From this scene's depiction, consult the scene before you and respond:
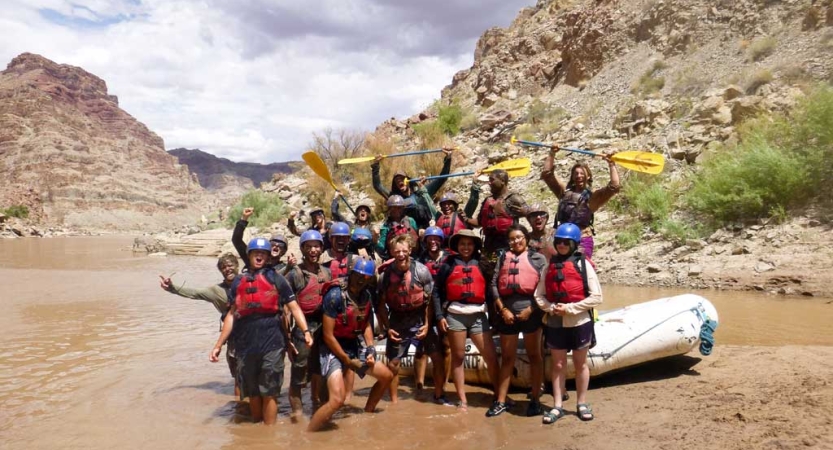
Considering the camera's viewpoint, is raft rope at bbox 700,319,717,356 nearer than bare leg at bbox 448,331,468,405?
No

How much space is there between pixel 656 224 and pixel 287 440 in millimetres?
10771

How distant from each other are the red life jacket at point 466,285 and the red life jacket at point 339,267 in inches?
39.2

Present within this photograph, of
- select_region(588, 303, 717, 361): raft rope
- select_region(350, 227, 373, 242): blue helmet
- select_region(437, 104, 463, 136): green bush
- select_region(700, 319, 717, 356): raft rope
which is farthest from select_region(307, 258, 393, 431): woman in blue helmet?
select_region(437, 104, 463, 136): green bush

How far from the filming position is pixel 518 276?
463 cm

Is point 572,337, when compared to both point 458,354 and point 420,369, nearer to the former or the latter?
point 458,354

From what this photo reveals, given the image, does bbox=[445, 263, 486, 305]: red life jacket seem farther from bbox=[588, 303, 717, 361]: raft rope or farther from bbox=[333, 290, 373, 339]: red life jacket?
bbox=[588, 303, 717, 361]: raft rope

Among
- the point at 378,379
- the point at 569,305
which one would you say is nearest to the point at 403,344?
the point at 378,379

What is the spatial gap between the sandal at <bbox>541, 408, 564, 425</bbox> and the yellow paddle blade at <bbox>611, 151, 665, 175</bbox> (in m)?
3.17

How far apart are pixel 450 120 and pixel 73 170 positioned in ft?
336

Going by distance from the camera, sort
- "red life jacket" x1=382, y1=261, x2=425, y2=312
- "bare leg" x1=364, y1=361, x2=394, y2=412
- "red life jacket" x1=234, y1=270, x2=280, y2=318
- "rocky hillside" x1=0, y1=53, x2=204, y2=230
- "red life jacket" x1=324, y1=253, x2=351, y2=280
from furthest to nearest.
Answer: "rocky hillside" x1=0, y1=53, x2=204, y2=230, "red life jacket" x1=324, y1=253, x2=351, y2=280, "red life jacket" x1=382, y1=261, x2=425, y2=312, "bare leg" x1=364, y1=361, x2=394, y2=412, "red life jacket" x1=234, y1=270, x2=280, y2=318

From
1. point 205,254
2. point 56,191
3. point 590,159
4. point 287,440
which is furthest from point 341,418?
point 56,191

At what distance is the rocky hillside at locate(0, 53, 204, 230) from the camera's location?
93000 millimetres

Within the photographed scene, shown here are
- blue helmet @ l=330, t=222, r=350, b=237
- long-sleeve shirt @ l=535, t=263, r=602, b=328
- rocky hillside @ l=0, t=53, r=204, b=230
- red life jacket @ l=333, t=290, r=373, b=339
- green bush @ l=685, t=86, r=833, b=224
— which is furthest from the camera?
rocky hillside @ l=0, t=53, r=204, b=230

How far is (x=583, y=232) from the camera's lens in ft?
17.1
